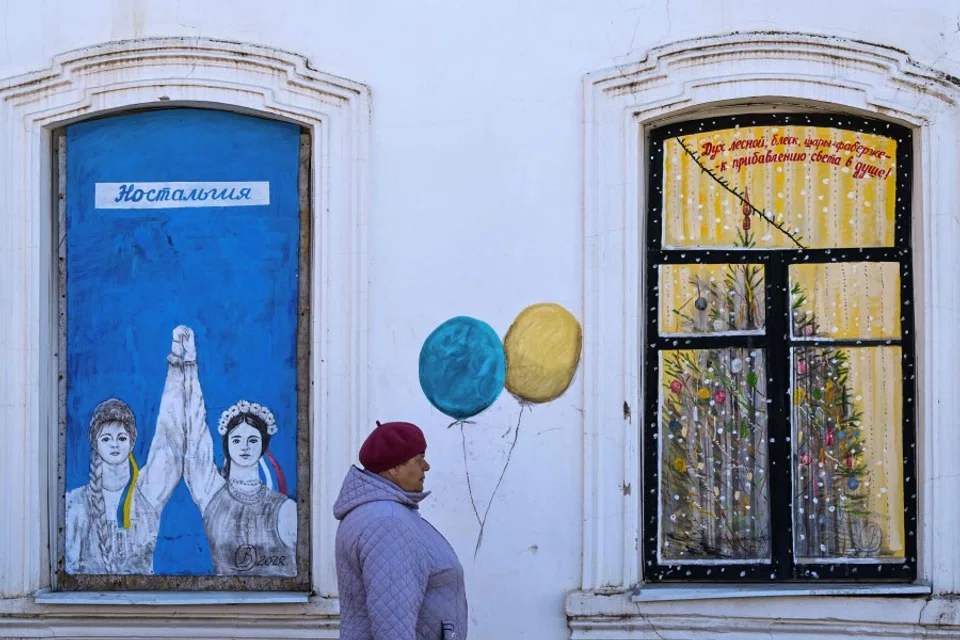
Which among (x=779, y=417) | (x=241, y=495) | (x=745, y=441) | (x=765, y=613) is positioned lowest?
(x=765, y=613)

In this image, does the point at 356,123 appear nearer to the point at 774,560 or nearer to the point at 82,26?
the point at 82,26

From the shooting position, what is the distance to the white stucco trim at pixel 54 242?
6109 mm

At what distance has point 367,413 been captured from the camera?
6.09m

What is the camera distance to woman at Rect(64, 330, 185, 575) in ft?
20.6

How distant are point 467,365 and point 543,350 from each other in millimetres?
333

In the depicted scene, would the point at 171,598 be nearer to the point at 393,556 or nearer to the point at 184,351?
the point at 184,351

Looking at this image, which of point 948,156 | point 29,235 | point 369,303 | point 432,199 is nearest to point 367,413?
point 369,303

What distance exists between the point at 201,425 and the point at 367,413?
779 mm

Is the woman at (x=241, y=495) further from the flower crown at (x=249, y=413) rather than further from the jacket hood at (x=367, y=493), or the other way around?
the jacket hood at (x=367, y=493)

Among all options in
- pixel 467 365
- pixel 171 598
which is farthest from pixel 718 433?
pixel 171 598

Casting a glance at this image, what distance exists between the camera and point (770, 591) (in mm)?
5918

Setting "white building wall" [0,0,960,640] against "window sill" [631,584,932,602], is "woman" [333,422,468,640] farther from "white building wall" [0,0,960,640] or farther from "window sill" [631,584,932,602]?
"window sill" [631,584,932,602]

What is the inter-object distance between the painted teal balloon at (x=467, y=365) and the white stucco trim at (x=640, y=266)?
1.31ft
